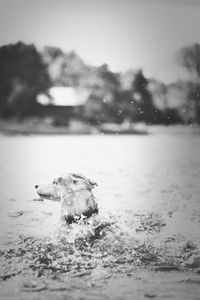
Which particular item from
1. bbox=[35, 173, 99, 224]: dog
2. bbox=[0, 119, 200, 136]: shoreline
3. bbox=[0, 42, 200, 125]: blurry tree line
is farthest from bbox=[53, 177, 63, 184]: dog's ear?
bbox=[0, 42, 200, 125]: blurry tree line

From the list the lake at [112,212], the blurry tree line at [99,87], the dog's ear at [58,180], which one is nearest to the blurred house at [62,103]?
the blurry tree line at [99,87]

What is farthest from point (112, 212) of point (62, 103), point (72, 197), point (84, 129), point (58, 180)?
point (62, 103)

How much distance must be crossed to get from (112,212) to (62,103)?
3.28 feet

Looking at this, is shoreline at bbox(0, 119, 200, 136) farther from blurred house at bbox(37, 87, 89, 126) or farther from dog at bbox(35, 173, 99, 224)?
dog at bbox(35, 173, 99, 224)

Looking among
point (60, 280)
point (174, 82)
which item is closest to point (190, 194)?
point (174, 82)

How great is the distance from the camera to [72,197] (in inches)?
117

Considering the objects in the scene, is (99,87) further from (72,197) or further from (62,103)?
(72,197)

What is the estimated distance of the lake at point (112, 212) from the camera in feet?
9.30

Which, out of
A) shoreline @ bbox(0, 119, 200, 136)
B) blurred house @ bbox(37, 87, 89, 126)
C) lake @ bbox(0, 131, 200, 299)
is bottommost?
lake @ bbox(0, 131, 200, 299)

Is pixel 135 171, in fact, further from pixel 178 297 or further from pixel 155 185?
pixel 178 297

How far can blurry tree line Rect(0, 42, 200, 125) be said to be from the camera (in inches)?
119

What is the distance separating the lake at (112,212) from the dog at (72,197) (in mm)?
69

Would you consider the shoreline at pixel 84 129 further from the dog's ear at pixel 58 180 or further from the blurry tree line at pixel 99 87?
the dog's ear at pixel 58 180

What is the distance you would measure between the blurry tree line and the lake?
7.4 inches
